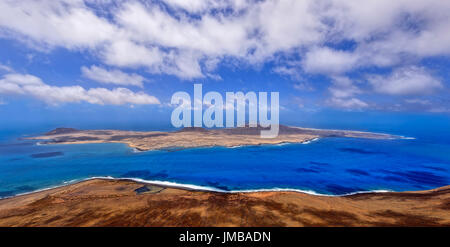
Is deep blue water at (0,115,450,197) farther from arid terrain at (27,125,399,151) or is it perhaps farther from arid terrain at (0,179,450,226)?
arid terrain at (27,125,399,151)

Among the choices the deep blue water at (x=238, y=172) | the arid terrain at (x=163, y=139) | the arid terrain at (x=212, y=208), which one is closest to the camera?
the arid terrain at (x=212, y=208)

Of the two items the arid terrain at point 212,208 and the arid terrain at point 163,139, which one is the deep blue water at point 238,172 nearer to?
the arid terrain at point 212,208

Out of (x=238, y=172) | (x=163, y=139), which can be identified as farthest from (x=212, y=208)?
(x=163, y=139)

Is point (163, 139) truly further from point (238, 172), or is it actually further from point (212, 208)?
point (212, 208)

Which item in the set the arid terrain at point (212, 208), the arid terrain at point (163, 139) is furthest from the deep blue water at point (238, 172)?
the arid terrain at point (163, 139)
